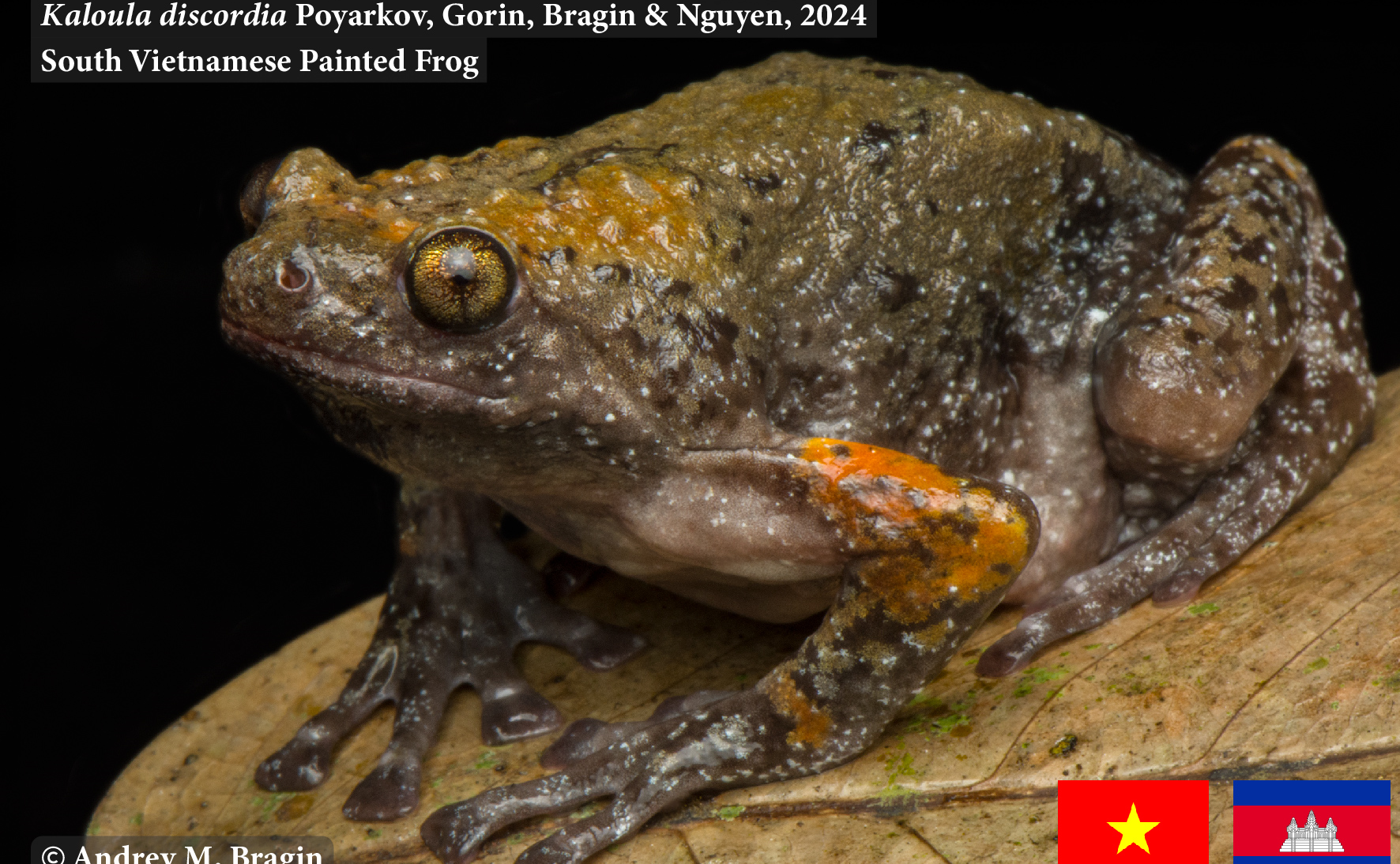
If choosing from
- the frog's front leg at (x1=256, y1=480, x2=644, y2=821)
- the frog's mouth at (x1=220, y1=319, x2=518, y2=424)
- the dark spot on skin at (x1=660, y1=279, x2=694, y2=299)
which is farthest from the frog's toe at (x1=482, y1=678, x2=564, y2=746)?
the dark spot on skin at (x1=660, y1=279, x2=694, y2=299)

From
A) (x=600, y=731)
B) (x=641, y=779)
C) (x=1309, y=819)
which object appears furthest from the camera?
(x=600, y=731)

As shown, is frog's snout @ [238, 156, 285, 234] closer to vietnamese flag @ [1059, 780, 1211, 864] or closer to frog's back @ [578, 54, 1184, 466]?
frog's back @ [578, 54, 1184, 466]

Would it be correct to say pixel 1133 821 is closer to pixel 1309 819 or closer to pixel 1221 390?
pixel 1309 819

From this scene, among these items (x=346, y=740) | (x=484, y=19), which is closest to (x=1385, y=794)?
(x=346, y=740)

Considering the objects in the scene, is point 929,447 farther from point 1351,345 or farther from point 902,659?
point 1351,345

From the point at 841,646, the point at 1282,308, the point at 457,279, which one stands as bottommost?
the point at 841,646

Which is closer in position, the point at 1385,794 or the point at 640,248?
the point at 1385,794

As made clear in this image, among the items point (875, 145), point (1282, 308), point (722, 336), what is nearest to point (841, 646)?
point (722, 336)
